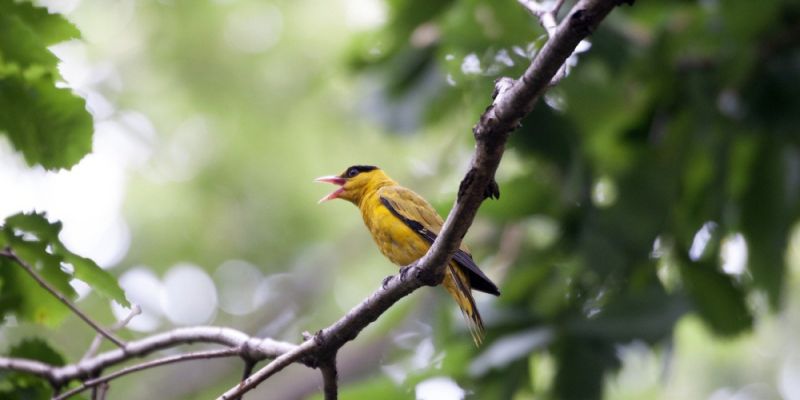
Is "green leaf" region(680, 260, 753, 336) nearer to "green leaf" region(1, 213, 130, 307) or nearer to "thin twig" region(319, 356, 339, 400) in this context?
"thin twig" region(319, 356, 339, 400)

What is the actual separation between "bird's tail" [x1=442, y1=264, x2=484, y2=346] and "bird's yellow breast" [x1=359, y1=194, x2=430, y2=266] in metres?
0.33

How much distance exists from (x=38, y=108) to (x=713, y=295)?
4.28 m

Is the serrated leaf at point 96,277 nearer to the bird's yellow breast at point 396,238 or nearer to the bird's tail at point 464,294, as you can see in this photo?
the bird's tail at point 464,294

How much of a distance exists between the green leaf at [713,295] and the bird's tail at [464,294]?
193cm

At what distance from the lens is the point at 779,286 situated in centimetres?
572

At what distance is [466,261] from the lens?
13.4ft

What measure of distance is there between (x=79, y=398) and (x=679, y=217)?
13.6 ft

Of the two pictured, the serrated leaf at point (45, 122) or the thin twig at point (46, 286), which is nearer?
the thin twig at point (46, 286)

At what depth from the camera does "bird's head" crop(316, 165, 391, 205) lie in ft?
17.9

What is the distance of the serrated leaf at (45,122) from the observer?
3182 millimetres

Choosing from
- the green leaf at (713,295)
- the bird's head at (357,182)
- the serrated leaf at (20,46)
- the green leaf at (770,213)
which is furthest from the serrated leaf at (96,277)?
the green leaf at (770,213)

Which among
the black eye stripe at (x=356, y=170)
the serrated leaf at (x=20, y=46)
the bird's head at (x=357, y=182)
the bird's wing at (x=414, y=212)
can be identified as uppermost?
the black eye stripe at (x=356, y=170)

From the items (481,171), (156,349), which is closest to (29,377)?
(156,349)

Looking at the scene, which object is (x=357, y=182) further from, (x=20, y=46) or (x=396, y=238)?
(x=20, y=46)
